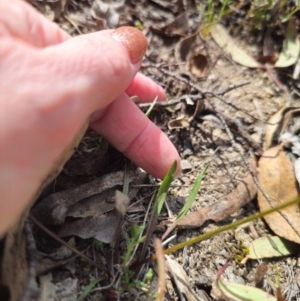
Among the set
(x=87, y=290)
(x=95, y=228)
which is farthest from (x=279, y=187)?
(x=87, y=290)

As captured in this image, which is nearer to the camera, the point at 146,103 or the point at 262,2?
the point at 146,103

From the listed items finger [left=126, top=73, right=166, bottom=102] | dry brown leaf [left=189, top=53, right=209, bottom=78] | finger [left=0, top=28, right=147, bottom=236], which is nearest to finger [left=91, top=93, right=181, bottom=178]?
finger [left=126, top=73, right=166, bottom=102]

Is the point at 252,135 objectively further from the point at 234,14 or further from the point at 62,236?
the point at 62,236

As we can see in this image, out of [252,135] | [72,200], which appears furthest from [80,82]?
[252,135]

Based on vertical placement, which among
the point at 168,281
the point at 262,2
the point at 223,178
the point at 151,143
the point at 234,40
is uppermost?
the point at 262,2

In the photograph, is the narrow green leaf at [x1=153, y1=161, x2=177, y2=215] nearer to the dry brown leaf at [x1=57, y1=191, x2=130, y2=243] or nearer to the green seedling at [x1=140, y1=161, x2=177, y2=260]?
the green seedling at [x1=140, y1=161, x2=177, y2=260]

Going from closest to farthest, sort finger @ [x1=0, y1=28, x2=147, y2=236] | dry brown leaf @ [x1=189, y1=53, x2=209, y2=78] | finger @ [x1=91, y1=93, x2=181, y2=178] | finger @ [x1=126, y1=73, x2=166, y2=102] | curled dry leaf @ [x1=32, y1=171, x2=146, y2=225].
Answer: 1. finger @ [x1=0, y1=28, x2=147, y2=236]
2. curled dry leaf @ [x1=32, y1=171, x2=146, y2=225]
3. finger @ [x1=91, y1=93, x2=181, y2=178]
4. finger @ [x1=126, y1=73, x2=166, y2=102]
5. dry brown leaf @ [x1=189, y1=53, x2=209, y2=78]

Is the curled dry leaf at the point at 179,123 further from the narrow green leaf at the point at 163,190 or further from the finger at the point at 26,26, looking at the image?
the finger at the point at 26,26

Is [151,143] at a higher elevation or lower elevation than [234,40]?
lower
